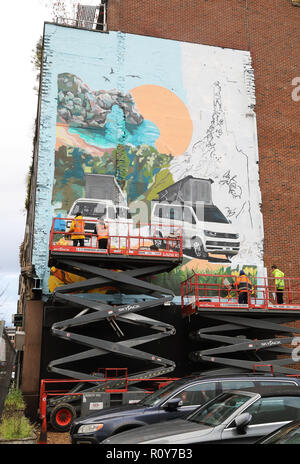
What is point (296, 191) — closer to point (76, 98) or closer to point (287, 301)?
point (287, 301)

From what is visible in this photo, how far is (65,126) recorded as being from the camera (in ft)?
65.9

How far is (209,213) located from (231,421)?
47.6ft

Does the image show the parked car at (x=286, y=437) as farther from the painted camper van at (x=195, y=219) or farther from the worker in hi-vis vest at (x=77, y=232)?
the painted camper van at (x=195, y=219)

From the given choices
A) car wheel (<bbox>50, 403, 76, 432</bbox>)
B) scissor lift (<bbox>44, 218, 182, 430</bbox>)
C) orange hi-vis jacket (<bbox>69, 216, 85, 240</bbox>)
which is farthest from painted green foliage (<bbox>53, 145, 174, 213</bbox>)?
car wheel (<bbox>50, 403, 76, 432</bbox>)

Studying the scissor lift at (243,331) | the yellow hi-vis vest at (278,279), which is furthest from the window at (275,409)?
the yellow hi-vis vest at (278,279)

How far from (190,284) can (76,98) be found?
30.6 ft

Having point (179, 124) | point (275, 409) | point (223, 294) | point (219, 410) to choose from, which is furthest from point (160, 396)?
point (179, 124)

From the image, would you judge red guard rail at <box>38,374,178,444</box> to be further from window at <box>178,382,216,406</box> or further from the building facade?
window at <box>178,382,216,406</box>

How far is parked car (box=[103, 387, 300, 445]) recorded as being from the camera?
6668 millimetres

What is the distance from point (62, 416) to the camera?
46.2 feet

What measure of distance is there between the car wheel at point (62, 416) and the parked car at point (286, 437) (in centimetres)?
963

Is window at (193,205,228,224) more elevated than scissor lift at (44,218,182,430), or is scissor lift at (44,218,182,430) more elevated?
window at (193,205,228,224)

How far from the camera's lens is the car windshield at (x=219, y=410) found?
7.12 meters

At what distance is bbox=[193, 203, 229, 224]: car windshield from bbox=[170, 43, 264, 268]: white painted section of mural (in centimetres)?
25
